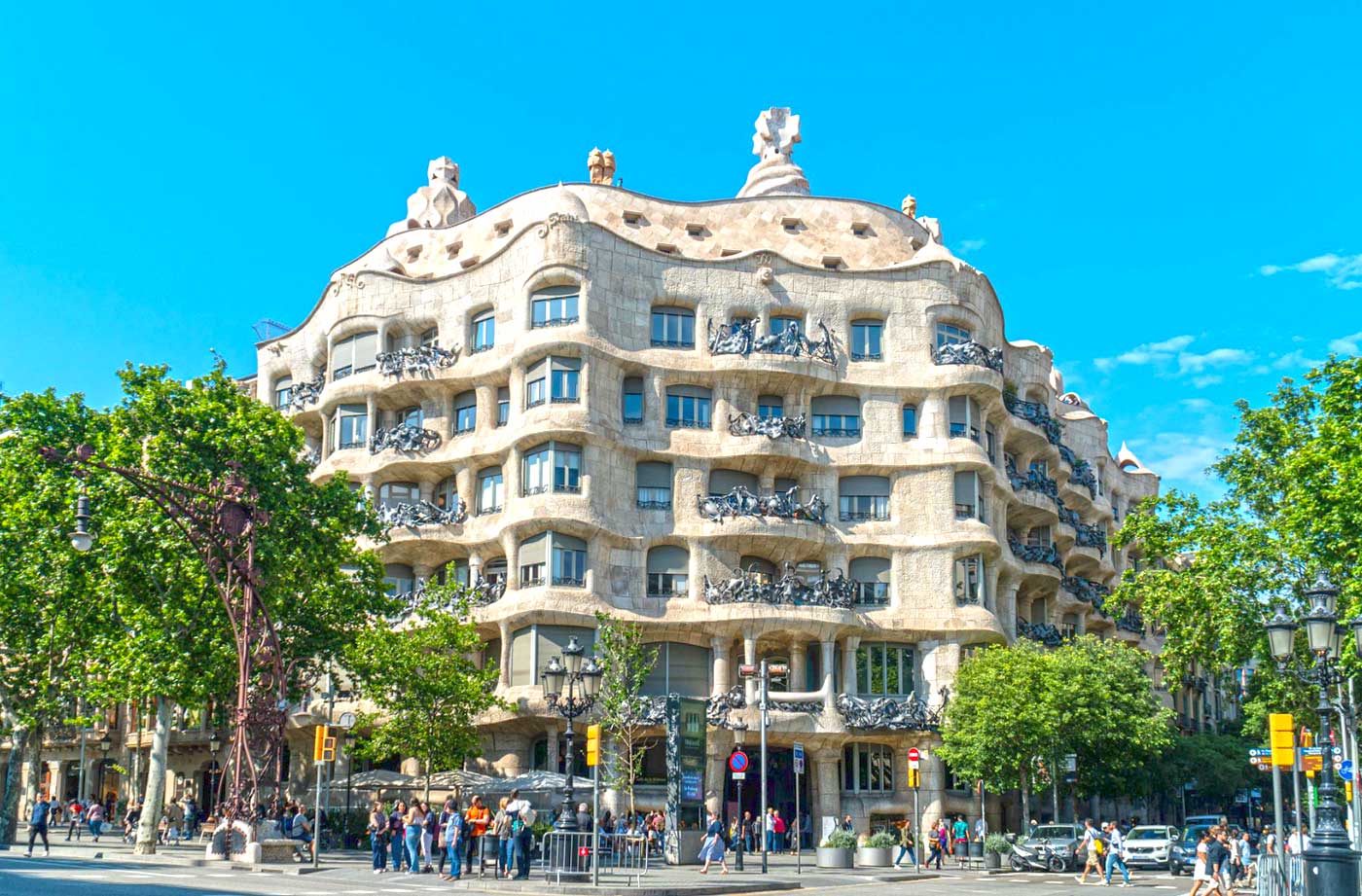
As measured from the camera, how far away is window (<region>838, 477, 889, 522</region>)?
2014 inches

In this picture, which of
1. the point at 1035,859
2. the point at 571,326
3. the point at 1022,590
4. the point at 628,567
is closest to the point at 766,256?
the point at 571,326

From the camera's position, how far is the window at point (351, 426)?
52.9m

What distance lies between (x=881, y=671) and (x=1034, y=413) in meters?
14.7

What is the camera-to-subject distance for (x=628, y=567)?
48.3m

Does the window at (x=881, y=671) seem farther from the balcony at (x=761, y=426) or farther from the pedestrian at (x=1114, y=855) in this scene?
the pedestrian at (x=1114, y=855)

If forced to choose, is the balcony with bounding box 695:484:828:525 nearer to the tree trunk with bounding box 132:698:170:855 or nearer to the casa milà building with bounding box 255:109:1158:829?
the casa milà building with bounding box 255:109:1158:829

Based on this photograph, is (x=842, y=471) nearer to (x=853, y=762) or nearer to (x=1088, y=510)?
(x=853, y=762)

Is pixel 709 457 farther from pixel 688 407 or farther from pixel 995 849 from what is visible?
pixel 995 849

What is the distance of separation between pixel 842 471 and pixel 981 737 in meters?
11.4

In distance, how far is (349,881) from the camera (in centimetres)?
2680

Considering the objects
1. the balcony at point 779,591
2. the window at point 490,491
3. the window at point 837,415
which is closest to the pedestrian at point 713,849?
the balcony at point 779,591

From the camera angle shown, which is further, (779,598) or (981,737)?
(779,598)

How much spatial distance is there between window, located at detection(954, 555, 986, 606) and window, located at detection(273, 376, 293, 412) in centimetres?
2810

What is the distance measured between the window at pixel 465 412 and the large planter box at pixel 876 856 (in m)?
21.9
